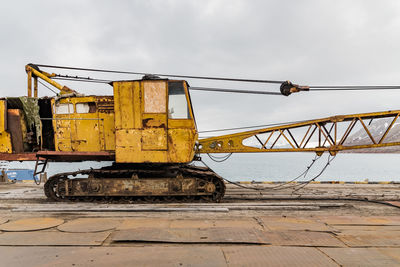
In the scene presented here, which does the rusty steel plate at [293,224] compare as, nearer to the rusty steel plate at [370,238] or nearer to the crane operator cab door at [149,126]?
the rusty steel plate at [370,238]

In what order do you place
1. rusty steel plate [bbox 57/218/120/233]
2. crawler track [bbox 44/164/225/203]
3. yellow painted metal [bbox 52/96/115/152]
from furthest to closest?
1. yellow painted metal [bbox 52/96/115/152]
2. crawler track [bbox 44/164/225/203]
3. rusty steel plate [bbox 57/218/120/233]

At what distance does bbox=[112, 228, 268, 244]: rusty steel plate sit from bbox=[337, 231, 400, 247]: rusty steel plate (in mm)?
1558

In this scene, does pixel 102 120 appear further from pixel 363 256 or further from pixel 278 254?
pixel 363 256

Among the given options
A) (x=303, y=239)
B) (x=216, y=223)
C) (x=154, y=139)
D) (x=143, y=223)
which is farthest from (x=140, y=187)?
(x=303, y=239)

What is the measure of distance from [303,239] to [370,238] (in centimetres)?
131

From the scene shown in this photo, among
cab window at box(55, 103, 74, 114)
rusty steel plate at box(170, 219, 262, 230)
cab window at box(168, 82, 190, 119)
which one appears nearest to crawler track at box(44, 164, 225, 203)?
cab window at box(168, 82, 190, 119)

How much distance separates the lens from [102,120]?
8.25m

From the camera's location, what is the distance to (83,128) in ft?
27.2

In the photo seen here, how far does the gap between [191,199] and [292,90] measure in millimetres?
5262

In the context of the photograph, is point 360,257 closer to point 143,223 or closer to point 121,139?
point 143,223

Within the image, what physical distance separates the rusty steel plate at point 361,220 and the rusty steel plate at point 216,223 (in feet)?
6.08

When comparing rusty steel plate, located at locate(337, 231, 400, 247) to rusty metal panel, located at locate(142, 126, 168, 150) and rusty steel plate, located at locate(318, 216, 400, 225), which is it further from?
rusty metal panel, located at locate(142, 126, 168, 150)

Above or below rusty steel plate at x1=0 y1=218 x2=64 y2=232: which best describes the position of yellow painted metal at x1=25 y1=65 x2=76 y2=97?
above

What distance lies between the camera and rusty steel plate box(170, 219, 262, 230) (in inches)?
214
